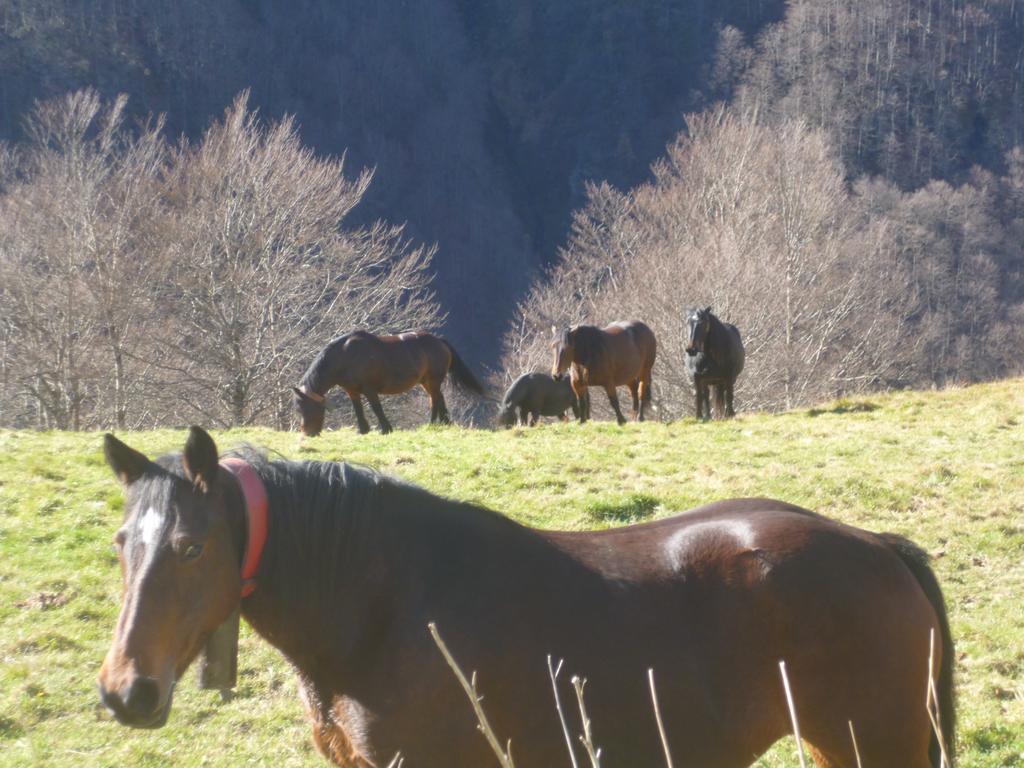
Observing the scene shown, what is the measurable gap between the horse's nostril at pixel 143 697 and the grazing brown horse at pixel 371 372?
1292 cm

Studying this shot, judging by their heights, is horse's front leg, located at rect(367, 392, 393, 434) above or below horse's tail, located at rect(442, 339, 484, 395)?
below

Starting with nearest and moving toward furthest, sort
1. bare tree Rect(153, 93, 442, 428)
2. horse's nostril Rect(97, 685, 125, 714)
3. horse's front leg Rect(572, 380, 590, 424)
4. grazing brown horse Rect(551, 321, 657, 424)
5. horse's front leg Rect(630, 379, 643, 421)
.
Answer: horse's nostril Rect(97, 685, 125, 714), grazing brown horse Rect(551, 321, 657, 424), horse's front leg Rect(572, 380, 590, 424), horse's front leg Rect(630, 379, 643, 421), bare tree Rect(153, 93, 442, 428)

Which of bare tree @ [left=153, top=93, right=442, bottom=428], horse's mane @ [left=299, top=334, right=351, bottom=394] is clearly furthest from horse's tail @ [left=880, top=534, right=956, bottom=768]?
bare tree @ [left=153, top=93, right=442, bottom=428]

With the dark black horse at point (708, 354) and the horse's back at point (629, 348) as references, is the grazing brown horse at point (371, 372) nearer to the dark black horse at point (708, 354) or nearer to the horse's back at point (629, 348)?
the horse's back at point (629, 348)

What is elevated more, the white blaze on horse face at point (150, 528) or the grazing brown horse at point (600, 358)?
the grazing brown horse at point (600, 358)

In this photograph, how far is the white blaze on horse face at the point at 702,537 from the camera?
3.27m

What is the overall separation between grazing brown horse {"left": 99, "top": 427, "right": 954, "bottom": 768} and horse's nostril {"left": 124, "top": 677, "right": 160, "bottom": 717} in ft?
0.78

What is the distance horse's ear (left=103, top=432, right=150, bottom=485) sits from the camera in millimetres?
2826

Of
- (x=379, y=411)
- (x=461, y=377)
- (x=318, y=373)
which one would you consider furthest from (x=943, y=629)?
(x=461, y=377)

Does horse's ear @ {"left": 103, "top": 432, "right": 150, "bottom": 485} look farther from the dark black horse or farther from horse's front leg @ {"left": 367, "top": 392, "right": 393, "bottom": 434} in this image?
the dark black horse

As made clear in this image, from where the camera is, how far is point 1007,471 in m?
9.57

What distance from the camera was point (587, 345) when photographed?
16625 mm

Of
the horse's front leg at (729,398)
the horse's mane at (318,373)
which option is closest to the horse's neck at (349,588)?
the horse's mane at (318,373)

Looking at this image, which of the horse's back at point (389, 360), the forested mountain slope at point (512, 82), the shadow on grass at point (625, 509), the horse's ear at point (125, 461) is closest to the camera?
the horse's ear at point (125, 461)
